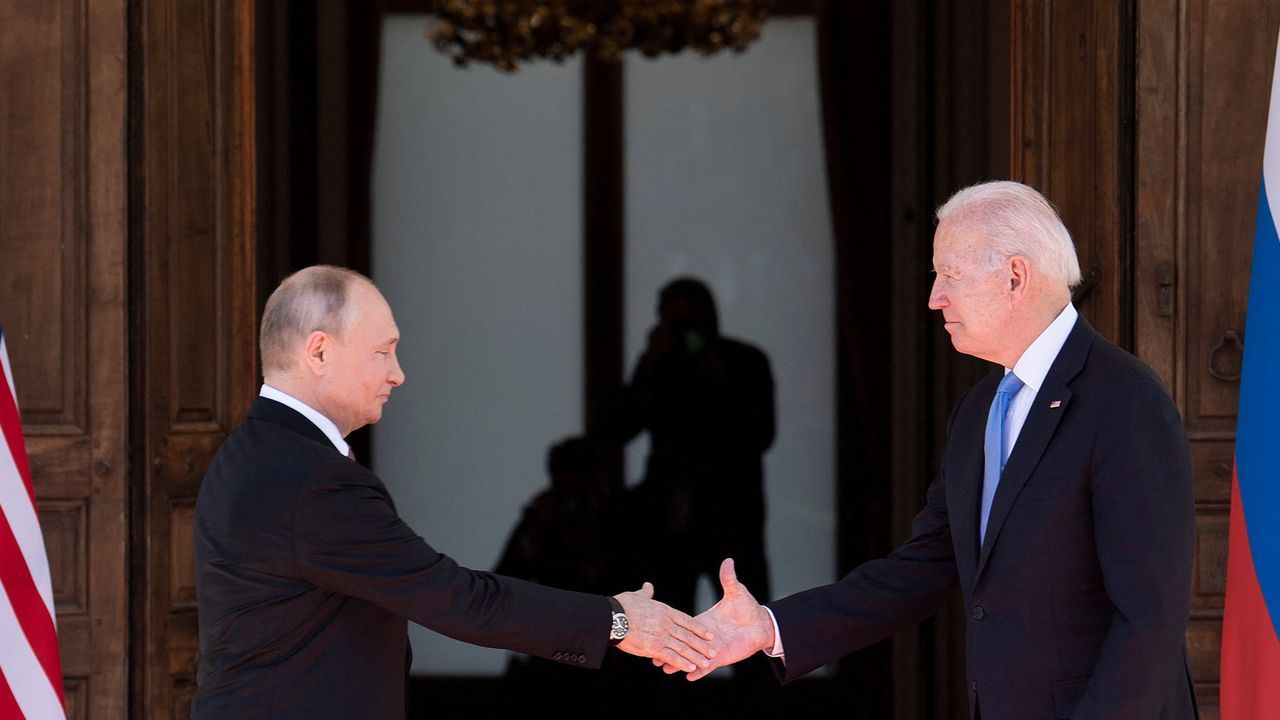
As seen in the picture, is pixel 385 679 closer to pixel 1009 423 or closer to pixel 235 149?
pixel 1009 423

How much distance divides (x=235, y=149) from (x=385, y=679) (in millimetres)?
1839

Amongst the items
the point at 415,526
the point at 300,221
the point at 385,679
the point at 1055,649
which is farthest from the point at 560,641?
the point at 415,526

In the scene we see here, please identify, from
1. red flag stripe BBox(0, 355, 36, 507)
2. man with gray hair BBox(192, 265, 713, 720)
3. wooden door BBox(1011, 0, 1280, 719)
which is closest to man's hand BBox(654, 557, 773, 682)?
man with gray hair BBox(192, 265, 713, 720)

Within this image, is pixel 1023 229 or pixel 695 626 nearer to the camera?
pixel 1023 229

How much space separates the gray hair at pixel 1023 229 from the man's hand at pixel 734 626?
930 mm

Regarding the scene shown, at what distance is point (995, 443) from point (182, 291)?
2.22 meters

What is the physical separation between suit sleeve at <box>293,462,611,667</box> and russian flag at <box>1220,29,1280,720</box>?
1.33 metres

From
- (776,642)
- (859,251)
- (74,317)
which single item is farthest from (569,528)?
(776,642)

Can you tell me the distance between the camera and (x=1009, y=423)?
251 cm

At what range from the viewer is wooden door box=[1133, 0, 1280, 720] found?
3436mm

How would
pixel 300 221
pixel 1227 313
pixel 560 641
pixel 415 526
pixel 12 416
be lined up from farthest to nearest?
pixel 415 526 → pixel 300 221 → pixel 1227 313 → pixel 12 416 → pixel 560 641

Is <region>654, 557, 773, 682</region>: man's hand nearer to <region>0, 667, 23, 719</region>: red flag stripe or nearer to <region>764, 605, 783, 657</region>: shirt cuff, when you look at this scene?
<region>764, 605, 783, 657</region>: shirt cuff

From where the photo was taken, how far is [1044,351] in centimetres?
246

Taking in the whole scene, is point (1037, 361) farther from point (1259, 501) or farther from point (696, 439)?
point (696, 439)
